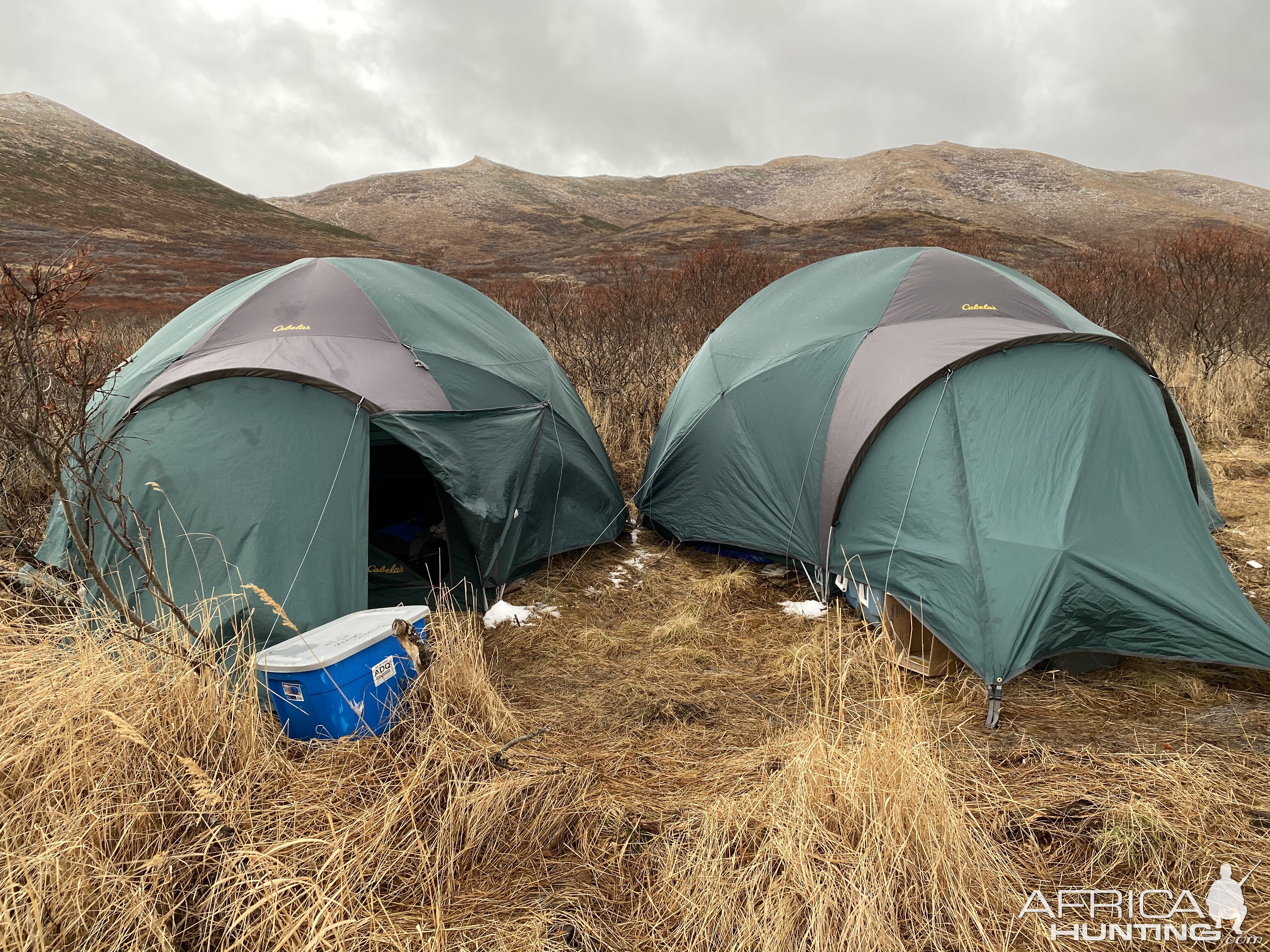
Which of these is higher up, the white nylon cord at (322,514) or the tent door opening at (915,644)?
the white nylon cord at (322,514)

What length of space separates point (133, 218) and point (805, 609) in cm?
4468

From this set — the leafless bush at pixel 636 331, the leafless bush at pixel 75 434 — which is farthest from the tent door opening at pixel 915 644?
the leafless bush at pixel 636 331

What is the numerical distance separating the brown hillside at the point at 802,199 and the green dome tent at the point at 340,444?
107 ft

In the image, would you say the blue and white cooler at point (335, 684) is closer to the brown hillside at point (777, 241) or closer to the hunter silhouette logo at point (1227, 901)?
the hunter silhouette logo at point (1227, 901)

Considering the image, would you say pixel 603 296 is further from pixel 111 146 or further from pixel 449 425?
pixel 111 146

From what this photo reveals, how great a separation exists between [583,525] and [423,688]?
7.84ft

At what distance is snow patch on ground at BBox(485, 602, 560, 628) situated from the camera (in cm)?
438

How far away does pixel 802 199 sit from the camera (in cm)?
6388

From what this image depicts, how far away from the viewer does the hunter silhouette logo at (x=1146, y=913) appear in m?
2.04

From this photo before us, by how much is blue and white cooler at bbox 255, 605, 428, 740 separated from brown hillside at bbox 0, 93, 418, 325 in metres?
20.0

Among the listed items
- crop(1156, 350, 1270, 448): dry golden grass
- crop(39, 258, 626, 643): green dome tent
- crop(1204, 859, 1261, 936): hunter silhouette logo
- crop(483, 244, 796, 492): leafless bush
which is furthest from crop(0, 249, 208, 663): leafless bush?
crop(1156, 350, 1270, 448): dry golden grass

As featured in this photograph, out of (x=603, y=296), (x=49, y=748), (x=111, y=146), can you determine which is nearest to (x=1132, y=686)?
(x=49, y=748)

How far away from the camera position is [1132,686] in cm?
352

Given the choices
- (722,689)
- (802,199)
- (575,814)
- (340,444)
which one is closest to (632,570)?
(722,689)
